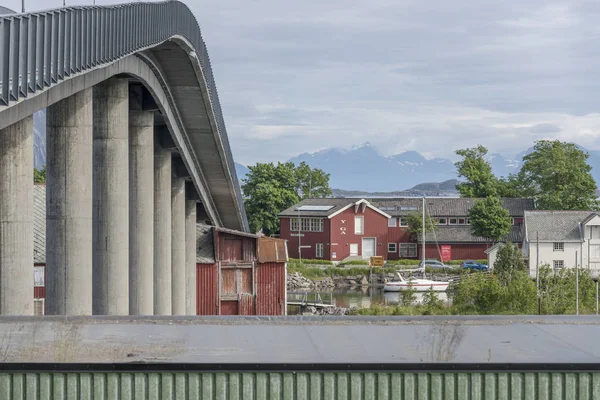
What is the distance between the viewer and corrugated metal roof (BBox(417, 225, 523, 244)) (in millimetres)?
94438

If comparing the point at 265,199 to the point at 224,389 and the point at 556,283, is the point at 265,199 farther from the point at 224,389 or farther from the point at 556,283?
the point at 224,389

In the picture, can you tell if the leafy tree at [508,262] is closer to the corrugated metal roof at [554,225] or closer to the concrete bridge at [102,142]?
the corrugated metal roof at [554,225]

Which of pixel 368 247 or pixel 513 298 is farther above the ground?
pixel 368 247

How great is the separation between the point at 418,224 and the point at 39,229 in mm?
62994

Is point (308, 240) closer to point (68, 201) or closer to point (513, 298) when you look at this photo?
point (513, 298)

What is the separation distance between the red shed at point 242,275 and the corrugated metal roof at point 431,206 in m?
44.3

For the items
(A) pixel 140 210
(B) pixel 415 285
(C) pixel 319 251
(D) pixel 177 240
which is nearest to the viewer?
(A) pixel 140 210

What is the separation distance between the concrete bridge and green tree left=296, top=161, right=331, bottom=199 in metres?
78.2

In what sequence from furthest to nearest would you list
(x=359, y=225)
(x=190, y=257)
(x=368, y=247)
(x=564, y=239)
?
(x=368, y=247) < (x=359, y=225) < (x=564, y=239) < (x=190, y=257)

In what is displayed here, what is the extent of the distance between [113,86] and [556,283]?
30.6 meters

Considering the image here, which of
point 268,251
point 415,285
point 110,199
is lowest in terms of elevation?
point 415,285

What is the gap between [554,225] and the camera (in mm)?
81312

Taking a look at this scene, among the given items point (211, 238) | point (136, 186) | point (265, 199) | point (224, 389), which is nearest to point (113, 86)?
point (136, 186)

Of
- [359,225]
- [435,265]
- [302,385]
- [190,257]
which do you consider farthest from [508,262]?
[302,385]
